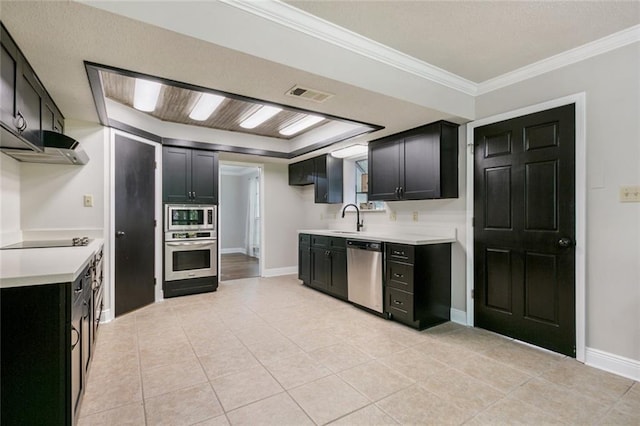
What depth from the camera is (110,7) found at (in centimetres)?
153

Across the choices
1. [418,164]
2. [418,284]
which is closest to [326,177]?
[418,164]

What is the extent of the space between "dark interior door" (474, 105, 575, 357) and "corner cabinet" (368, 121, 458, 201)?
10.3 inches

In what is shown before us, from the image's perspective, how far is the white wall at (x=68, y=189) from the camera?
3064 mm

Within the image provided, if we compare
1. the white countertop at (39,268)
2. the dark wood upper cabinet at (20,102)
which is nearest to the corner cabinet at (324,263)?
the white countertop at (39,268)

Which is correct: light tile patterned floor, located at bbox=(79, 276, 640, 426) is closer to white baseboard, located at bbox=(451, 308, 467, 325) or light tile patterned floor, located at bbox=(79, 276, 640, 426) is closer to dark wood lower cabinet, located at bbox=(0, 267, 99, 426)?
white baseboard, located at bbox=(451, 308, 467, 325)

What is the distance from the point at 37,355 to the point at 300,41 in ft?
7.41

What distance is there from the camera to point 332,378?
2209 millimetres

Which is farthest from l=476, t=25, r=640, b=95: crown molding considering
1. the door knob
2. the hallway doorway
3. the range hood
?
the hallway doorway

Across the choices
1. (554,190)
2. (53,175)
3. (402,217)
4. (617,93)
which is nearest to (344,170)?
(402,217)

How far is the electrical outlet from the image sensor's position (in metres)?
2.22

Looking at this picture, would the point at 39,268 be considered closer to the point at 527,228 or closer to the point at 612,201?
the point at 527,228

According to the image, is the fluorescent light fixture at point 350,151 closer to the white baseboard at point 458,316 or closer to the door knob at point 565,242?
the white baseboard at point 458,316

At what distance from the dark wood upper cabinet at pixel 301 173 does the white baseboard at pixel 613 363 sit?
414cm

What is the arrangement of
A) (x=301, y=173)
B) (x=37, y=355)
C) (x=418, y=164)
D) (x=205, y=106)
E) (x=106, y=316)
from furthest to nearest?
1. (x=301, y=173)
2. (x=205, y=106)
3. (x=418, y=164)
4. (x=106, y=316)
5. (x=37, y=355)
